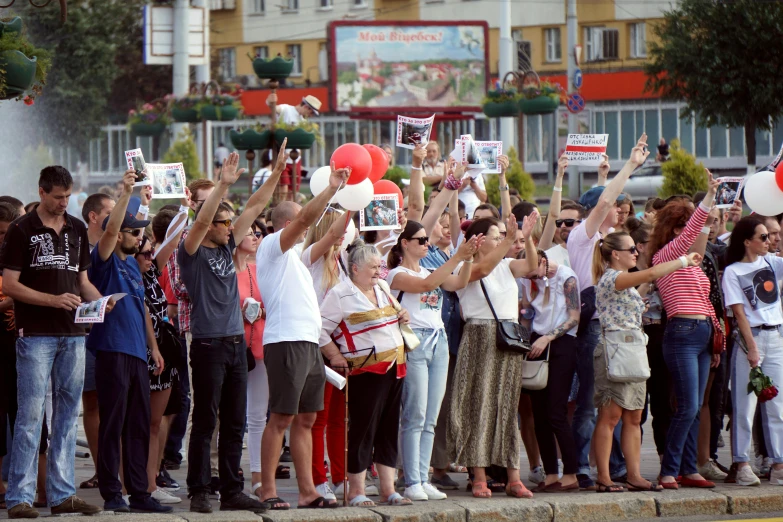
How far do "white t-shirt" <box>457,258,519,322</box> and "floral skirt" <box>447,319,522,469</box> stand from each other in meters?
0.08

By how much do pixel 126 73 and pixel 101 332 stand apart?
48.1 metres

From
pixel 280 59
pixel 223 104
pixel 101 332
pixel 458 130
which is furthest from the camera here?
pixel 458 130

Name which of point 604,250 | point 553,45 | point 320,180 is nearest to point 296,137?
point 320,180

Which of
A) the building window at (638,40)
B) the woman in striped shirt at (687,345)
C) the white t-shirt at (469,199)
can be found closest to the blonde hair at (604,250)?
the woman in striped shirt at (687,345)

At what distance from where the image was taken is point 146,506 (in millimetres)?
7961

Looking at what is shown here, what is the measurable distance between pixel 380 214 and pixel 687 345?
2361 millimetres

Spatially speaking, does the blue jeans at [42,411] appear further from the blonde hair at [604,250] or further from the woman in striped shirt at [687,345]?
the woman in striped shirt at [687,345]

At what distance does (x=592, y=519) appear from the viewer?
8.58 metres

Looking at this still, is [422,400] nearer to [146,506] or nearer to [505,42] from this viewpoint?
[146,506]

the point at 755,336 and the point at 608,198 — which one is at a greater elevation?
the point at 608,198

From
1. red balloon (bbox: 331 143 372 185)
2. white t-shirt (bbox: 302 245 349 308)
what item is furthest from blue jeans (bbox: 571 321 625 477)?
red balloon (bbox: 331 143 372 185)

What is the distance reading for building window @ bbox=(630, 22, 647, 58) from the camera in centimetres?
5228

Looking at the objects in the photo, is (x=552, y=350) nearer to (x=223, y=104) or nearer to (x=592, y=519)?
(x=592, y=519)

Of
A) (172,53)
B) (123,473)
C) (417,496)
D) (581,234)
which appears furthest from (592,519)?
(172,53)
